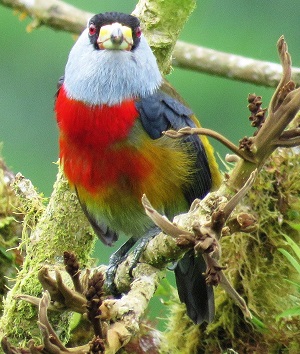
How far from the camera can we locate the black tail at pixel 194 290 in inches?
150

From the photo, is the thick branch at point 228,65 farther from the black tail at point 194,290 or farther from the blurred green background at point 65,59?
the blurred green background at point 65,59

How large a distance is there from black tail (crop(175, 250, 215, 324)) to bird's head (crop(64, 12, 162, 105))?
2.67 ft

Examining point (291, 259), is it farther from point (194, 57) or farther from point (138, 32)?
point (194, 57)

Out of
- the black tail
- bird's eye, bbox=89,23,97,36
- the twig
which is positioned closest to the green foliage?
the black tail

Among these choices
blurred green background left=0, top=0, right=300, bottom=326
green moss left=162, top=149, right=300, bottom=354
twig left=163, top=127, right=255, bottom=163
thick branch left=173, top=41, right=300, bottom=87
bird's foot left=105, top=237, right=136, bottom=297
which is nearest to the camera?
twig left=163, top=127, right=255, bottom=163

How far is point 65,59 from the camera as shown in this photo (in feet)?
38.7

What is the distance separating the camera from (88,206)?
409 centimetres

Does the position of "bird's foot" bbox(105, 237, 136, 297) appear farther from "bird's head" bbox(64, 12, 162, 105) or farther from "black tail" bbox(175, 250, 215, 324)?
"bird's head" bbox(64, 12, 162, 105)

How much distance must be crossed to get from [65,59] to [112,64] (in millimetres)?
7830

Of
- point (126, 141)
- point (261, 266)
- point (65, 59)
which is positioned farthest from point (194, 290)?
point (65, 59)

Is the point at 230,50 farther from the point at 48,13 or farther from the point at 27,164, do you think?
Result: the point at 48,13

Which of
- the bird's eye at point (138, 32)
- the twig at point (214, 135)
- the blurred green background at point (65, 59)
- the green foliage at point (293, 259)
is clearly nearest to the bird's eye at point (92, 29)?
the bird's eye at point (138, 32)

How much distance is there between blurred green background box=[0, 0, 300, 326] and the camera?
10992mm

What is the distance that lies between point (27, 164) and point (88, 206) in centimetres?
702
